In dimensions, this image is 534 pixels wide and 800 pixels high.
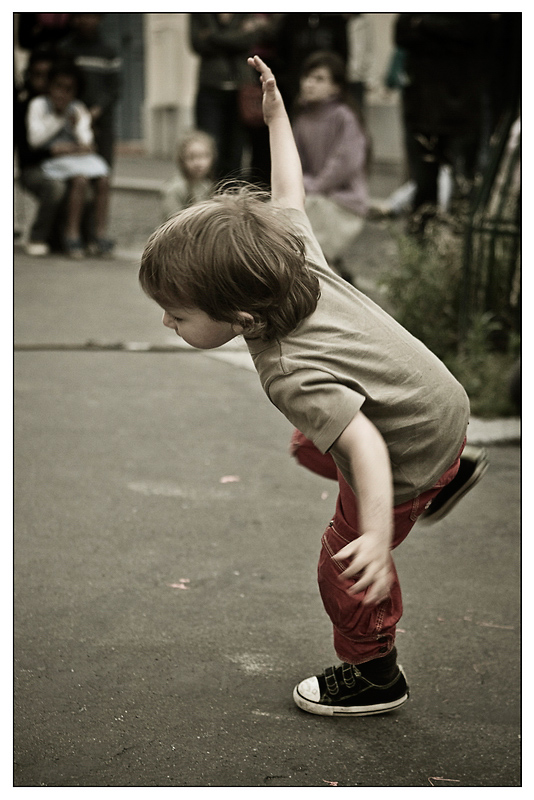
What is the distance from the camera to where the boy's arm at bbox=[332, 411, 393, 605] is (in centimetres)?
182

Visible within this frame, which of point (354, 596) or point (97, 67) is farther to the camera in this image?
point (97, 67)

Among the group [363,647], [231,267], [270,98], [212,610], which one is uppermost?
[270,98]

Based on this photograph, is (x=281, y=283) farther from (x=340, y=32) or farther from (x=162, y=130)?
(x=162, y=130)

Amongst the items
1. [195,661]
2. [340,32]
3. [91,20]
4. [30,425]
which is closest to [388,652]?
[195,661]

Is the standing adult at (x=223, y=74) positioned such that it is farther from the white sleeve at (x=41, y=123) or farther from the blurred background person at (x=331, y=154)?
the white sleeve at (x=41, y=123)

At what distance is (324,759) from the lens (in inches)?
86.6

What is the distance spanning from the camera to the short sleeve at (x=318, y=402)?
195 cm

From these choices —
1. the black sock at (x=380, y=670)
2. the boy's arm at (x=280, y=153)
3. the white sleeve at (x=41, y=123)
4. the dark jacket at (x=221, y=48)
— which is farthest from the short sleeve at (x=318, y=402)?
the white sleeve at (x=41, y=123)

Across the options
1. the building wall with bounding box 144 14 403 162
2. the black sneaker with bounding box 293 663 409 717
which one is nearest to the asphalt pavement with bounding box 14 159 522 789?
the black sneaker with bounding box 293 663 409 717

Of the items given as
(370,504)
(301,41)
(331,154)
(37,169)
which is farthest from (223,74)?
(370,504)

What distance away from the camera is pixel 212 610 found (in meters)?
2.81

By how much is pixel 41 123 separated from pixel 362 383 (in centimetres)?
655

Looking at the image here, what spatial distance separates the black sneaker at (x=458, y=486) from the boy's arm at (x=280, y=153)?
74 cm

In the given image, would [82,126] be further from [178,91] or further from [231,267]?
[178,91]
